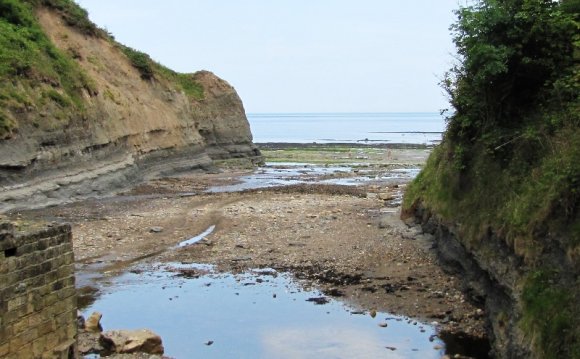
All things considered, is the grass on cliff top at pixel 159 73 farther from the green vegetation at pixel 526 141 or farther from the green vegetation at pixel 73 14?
the green vegetation at pixel 526 141

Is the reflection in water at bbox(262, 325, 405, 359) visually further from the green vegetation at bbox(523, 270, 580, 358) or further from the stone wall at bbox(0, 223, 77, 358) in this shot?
the stone wall at bbox(0, 223, 77, 358)

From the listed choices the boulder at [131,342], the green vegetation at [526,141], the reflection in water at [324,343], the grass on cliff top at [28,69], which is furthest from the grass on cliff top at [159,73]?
the boulder at [131,342]

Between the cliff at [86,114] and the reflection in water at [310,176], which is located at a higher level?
the cliff at [86,114]

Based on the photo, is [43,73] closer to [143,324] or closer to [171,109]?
[171,109]

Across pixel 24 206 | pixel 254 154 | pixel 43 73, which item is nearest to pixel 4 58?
pixel 43 73

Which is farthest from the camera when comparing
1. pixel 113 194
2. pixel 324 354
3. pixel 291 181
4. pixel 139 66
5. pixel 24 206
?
pixel 139 66

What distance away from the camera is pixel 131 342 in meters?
12.2

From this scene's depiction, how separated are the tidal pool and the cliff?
12.7m

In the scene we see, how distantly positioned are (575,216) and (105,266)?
13949 mm

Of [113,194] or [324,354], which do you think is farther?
[113,194]

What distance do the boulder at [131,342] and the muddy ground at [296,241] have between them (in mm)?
2772

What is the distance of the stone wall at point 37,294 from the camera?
9523 mm

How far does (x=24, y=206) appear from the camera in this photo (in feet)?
92.0

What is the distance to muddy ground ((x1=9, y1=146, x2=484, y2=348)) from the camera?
16203mm
